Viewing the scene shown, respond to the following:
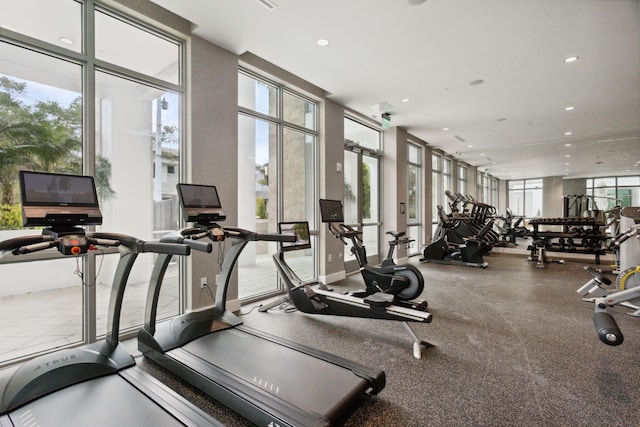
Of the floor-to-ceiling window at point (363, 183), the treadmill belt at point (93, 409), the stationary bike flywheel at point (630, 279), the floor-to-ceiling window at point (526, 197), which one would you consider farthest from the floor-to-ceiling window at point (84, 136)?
the floor-to-ceiling window at point (526, 197)

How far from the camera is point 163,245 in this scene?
197 cm

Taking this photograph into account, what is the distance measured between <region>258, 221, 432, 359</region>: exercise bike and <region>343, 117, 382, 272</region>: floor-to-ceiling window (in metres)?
2.54

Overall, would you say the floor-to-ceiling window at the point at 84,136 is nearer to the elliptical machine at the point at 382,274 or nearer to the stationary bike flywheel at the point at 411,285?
the elliptical machine at the point at 382,274

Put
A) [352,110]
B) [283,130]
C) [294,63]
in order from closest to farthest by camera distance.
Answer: [294,63]
[283,130]
[352,110]

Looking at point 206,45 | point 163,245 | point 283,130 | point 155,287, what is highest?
point 206,45

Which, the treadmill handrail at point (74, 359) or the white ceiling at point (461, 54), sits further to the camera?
the white ceiling at point (461, 54)

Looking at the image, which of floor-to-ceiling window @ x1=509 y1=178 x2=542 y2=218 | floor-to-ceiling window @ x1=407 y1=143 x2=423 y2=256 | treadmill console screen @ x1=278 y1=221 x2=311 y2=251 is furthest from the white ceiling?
treadmill console screen @ x1=278 y1=221 x2=311 y2=251

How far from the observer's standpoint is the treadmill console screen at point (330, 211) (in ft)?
12.7

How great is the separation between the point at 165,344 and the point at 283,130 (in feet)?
11.1

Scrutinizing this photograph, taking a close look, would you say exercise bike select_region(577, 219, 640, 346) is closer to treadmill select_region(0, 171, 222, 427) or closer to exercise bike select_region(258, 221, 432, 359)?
exercise bike select_region(258, 221, 432, 359)

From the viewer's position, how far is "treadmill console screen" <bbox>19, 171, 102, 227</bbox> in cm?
Result: 176

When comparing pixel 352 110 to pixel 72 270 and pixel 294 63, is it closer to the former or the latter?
pixel 294 63

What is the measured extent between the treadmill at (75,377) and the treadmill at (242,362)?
10.3 inches

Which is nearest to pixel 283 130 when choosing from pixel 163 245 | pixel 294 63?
pixel 294 63
